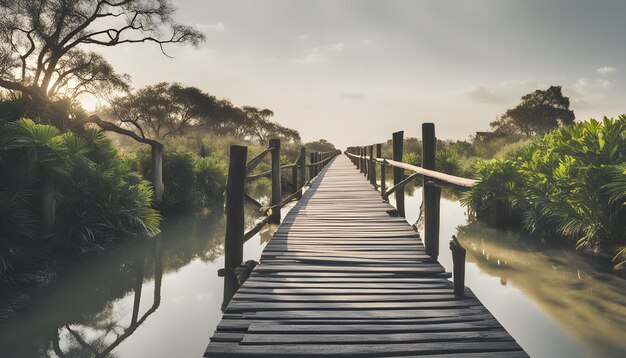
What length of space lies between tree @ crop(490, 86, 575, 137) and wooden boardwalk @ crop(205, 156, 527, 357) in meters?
41.5

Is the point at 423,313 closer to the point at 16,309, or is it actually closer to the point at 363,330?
the point at 363,330

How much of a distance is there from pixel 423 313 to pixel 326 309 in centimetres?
66

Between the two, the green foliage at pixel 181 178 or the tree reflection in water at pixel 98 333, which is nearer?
the tree reflection in water at pixel 98 333

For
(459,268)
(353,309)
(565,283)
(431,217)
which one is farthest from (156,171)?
(565,283)

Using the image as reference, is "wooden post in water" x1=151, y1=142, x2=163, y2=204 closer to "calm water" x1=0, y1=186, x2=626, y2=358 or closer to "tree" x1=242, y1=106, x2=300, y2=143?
"calm water" x1=0, y1=186, x2=626, y2=358

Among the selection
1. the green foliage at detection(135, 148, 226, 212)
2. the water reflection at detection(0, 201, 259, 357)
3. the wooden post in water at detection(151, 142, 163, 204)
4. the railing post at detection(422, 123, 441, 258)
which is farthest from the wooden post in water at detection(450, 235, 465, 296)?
the green foliage at detection(135, 148, 226, 212)

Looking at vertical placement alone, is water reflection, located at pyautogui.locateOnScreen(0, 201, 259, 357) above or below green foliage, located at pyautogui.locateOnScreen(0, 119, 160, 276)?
below

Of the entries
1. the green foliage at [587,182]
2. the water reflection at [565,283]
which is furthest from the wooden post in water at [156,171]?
the green foliage at [587,182]

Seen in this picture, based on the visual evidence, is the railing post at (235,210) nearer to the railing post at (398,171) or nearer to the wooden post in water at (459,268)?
the wooden post in water at (459,268)

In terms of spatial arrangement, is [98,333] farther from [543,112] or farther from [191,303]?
[543,112]

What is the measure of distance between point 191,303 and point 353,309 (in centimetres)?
294

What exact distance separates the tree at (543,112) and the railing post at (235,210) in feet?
137

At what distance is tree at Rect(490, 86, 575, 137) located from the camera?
4075cm

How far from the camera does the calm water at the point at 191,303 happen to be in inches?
150
